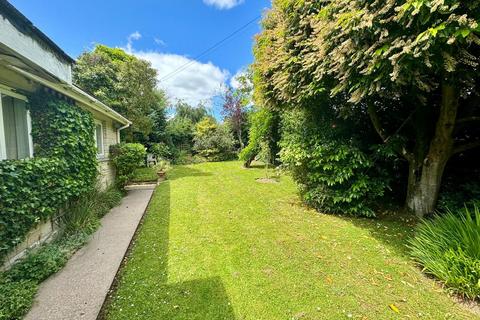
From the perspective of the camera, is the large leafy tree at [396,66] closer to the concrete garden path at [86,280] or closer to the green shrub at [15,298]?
the concrete garden path at [86,280]

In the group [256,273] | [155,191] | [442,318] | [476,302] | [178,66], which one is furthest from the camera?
[178,66]

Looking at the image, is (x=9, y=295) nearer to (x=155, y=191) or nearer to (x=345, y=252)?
(x=345, y=252)

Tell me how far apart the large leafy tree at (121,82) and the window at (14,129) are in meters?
8.63

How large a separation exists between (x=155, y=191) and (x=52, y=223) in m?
4.15

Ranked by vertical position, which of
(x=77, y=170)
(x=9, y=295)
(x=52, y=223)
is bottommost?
(x=9, y=295)

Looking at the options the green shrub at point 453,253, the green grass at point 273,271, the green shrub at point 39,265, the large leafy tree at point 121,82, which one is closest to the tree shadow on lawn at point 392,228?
the green grass at point 273,271

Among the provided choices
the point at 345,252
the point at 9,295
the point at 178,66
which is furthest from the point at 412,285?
the point at 178,66

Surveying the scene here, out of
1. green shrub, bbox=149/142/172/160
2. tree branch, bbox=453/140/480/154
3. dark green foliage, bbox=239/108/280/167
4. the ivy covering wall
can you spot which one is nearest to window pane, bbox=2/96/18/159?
the ivy covering wall

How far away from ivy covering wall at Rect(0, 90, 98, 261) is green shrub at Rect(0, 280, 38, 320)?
17.9 inches

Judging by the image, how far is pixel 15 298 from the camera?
91.8 inches

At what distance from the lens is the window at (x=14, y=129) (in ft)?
10.2

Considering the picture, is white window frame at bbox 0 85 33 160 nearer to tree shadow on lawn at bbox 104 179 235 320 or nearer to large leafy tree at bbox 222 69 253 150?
tree shadow on lawn at bbox 104 179 235 320

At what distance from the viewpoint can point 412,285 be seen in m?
2.86

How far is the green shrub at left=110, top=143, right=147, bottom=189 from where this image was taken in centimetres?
778
